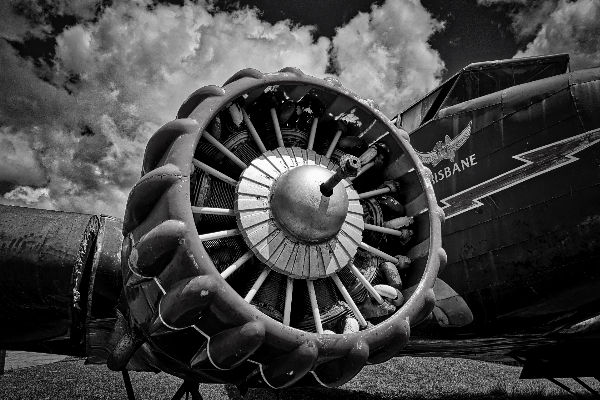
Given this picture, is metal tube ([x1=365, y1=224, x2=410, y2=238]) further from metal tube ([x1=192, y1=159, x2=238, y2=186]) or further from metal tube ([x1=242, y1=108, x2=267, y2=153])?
metal tube ([x1=192, y1=159, x2=238, y2=186])

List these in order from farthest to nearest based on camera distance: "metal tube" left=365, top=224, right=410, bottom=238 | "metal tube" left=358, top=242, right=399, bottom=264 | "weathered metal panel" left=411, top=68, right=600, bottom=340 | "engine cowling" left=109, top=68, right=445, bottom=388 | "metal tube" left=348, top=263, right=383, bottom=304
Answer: "weathered metal panel" left=411, top=68, right=600, bottom=340 → "metal tube" left=365, top=224, right=410, bottom=238 → "metal tube" left=358, top=242, right=399, bottom=264 → "metal tube" left=348, top=263, right=383, bottom=304 → "engine cowling" left=109, top=68, right=445, bottom=388

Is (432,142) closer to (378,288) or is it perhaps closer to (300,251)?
(378,288)

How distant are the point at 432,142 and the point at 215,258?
3040mm

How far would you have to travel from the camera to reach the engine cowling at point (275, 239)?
2.42m

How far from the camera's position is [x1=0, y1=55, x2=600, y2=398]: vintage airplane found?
8.25ft

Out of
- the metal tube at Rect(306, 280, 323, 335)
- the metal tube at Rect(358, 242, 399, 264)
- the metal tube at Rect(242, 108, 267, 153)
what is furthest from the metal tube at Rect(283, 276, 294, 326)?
the metal tube at Rect(242, 108, 267, 153)

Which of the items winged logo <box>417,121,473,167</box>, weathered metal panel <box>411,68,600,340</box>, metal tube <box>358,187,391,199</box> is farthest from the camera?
winged logo <box>417,121,473,167</box>

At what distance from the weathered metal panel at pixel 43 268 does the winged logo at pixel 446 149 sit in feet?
11.6

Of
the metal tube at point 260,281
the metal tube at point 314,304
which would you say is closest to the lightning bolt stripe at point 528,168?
the metal tube at point 314,304

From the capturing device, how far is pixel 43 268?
337 cm

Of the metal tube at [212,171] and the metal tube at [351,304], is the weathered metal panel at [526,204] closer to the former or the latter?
the metal tube at [351,304]

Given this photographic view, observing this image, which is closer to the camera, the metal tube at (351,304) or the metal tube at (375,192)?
the metal tube at (351,304)

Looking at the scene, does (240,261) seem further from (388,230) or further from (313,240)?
(388,230)

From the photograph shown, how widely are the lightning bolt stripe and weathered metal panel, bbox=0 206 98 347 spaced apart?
140 inches
